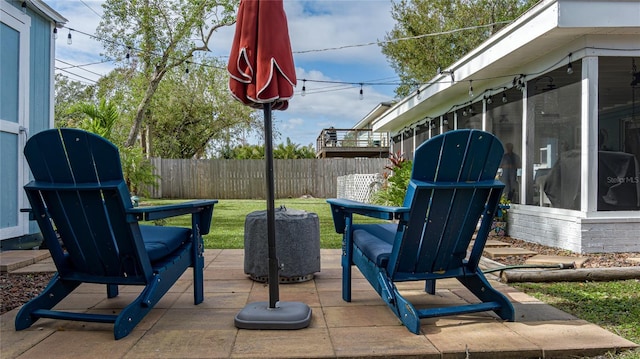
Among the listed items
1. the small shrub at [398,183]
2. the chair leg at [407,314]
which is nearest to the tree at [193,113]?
the small shrub at [398,183]

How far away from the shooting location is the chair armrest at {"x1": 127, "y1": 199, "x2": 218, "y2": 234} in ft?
6.90

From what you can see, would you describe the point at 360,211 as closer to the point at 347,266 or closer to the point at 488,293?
the point at 347,266

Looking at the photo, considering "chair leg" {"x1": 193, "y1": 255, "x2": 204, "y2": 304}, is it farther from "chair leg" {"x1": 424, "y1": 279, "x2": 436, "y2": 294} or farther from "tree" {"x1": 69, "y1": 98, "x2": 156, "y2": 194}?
"tree" {"x1": 69, "y1": 98, "x2": 156, "y2": 194}

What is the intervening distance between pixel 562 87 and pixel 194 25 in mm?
11610

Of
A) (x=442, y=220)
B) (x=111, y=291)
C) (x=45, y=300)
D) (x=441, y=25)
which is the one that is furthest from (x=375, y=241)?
(x=441, y=25)

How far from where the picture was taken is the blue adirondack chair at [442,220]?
2.18 meters

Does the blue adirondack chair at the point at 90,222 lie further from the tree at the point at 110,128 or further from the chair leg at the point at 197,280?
the tree at the point at 110,128

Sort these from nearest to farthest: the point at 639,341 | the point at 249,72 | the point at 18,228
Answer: the point at 639,341, the point at 249,72, the point at 18,228

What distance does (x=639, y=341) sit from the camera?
2107mm

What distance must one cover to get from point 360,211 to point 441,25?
53.7ft

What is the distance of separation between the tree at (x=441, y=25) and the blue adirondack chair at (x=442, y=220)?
15501mm

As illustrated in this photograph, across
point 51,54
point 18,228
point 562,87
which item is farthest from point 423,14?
point 18,228

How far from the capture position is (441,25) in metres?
17.0

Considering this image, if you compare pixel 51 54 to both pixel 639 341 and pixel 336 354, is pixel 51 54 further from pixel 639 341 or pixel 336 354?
pixel 639 341
